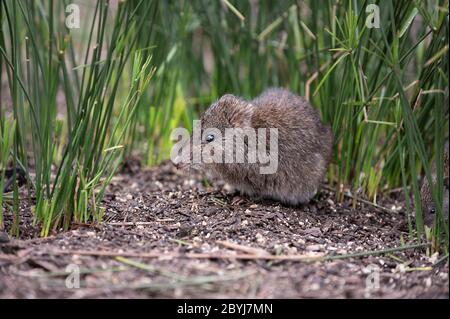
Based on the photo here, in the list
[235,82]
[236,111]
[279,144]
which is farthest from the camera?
[235,82]

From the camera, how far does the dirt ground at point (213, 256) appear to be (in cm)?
316

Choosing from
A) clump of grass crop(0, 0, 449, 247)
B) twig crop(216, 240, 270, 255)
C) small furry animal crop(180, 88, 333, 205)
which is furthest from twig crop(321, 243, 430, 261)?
small furry animal crop(180, 88, 333, 205)

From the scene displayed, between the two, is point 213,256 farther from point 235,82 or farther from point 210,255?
point 235,82

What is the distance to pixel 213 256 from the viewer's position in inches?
135

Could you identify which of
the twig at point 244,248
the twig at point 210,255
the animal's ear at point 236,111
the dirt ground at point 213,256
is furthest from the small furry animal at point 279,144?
the twig at point 210,255

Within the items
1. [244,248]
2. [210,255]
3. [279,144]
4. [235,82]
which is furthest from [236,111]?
[210,255]

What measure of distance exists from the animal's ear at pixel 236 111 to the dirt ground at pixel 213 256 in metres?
0.61

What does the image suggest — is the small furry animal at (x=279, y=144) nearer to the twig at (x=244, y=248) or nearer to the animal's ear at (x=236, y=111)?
the animal's ear at (x=236, y=111)

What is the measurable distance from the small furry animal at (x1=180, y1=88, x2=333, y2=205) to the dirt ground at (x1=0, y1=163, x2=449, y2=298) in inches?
6.3

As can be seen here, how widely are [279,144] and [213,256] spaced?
156 centimetres

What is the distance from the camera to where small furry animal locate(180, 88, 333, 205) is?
184 inches

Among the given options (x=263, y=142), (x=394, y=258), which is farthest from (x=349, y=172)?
(x=394, y=258)

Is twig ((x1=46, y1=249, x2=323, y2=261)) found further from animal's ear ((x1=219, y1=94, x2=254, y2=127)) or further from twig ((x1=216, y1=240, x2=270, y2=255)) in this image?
animal's ear ((x1=219, y1=94, x2=254, y2=127))

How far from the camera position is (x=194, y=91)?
6.36m
